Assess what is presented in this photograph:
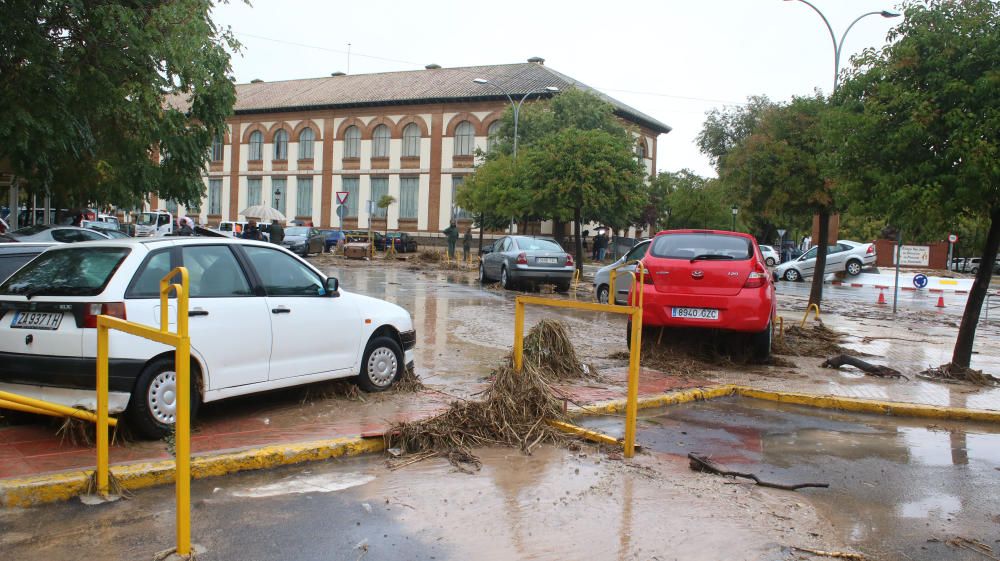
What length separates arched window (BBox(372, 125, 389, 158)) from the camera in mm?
58656

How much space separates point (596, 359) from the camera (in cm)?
1049

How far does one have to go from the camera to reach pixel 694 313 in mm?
9703

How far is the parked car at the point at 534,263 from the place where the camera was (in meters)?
21.5

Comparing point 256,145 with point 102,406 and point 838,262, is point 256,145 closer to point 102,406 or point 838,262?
point 838,262

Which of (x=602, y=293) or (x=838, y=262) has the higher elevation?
(x=838, y=262)

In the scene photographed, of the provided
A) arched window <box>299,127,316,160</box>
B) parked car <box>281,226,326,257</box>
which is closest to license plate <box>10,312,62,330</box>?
parked car <box>281,226,326,257</box>

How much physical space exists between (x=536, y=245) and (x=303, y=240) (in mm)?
19447

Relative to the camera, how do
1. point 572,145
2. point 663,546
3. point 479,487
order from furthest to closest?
point 572,145 → point 479,487 → point 663,546

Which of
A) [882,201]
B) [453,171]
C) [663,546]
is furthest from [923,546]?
[453,171]

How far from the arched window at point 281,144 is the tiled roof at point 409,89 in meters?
1.81

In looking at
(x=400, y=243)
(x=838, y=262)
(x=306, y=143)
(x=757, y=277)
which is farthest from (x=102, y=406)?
(x=306, y=143)

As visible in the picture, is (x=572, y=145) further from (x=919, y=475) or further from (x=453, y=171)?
(x=453, y=171)

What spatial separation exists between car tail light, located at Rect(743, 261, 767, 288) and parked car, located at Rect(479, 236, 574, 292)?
38.0 feet

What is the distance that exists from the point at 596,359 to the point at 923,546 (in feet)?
20.4
